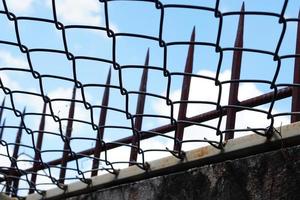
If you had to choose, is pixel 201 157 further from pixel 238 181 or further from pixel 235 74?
pixel 235 74

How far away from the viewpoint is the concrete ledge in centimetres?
150

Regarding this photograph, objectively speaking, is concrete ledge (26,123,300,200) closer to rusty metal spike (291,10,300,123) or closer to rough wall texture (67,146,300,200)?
rough wall texture (67,146,300,200)

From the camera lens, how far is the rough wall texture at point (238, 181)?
1419 mm

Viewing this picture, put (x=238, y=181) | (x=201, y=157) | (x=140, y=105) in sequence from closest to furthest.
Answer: (x=238, y=181) < (x=201, y=157) < (x=140, y=105)

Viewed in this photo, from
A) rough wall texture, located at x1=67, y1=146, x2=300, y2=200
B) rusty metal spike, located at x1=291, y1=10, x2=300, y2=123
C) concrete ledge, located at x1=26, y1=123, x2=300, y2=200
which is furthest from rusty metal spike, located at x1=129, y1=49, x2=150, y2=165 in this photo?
rusty metal spike, located at x1=291, y1=10, x2=300, y2=123

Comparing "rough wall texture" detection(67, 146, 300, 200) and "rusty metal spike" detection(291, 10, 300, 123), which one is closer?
"rough wall texture" detection(67, 146, 300, 200)

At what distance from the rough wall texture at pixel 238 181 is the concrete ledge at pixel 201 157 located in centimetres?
3

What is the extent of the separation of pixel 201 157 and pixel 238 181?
7.3 inches

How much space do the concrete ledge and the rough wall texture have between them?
26mm

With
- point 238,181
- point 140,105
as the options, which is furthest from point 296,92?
point 140,105

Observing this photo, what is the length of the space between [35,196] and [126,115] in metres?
0.78

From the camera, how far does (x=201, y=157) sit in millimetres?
1680

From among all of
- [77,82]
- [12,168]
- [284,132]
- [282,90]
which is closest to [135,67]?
[77,82]

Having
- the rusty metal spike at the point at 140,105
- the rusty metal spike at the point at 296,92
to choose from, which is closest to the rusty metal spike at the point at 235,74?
the rusty metal spike at the point at 296,92
